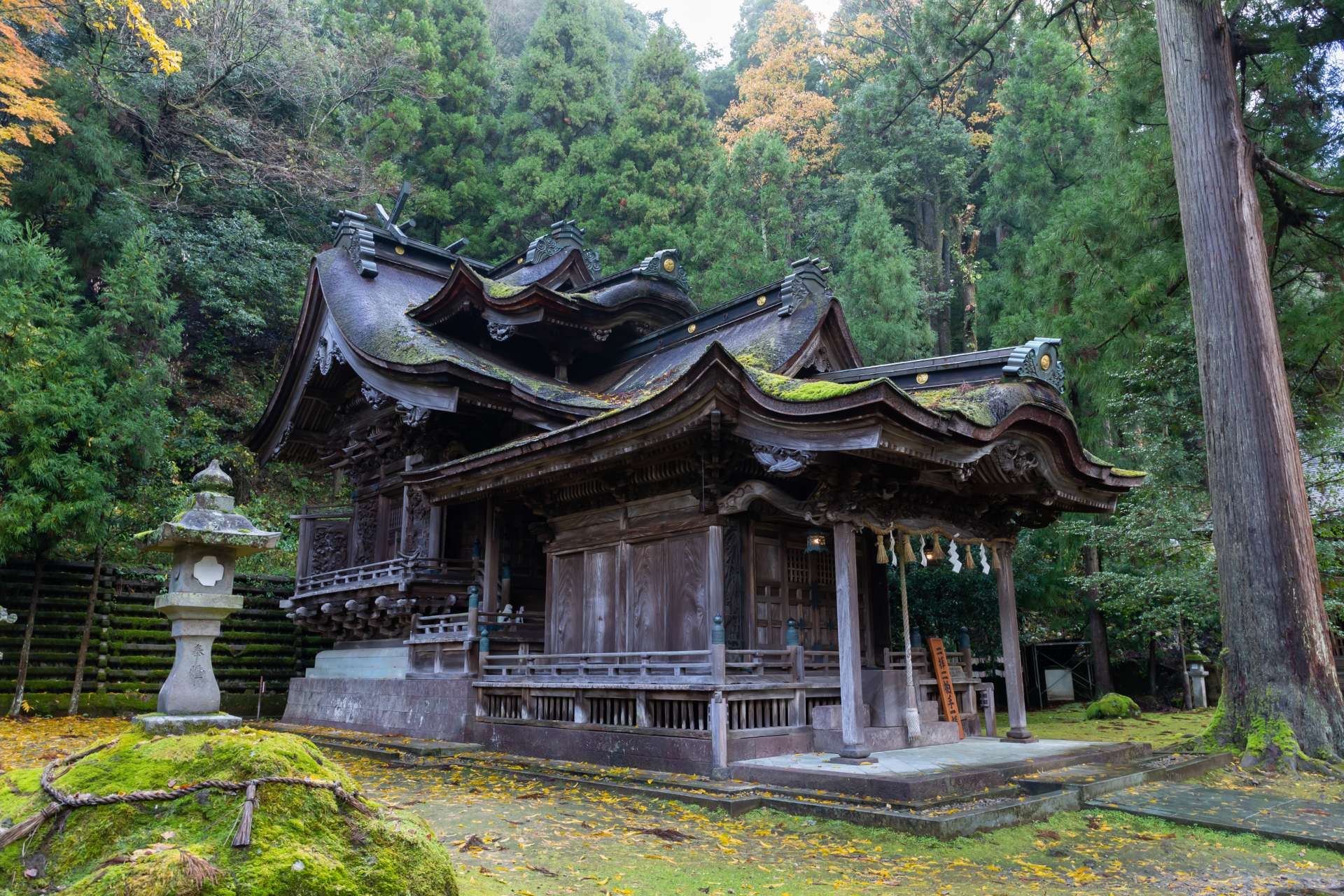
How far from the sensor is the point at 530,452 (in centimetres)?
1069

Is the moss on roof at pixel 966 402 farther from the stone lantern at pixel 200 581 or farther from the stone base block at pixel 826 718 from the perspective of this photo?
the stone lantern at pixel 200 581

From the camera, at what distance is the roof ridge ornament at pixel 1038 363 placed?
9242mm

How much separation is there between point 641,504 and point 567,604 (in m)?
2.03

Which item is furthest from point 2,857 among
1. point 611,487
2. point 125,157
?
point 125,157

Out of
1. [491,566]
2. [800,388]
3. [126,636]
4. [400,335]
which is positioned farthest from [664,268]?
[126,636]

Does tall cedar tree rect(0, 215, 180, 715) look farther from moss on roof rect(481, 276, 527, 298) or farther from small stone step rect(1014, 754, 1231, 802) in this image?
small stone step rect(1014, 754, 1231, 802)

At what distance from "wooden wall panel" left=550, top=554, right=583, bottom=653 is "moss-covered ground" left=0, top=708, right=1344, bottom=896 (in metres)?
4.10

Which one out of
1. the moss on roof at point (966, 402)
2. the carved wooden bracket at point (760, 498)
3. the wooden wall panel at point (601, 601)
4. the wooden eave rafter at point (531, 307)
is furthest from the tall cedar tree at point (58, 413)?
the moss on roof at point (966, 402)

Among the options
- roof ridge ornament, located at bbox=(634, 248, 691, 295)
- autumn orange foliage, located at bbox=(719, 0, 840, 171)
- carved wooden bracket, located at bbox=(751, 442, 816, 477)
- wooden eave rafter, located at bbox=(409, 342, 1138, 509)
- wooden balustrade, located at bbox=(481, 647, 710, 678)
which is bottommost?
wooden balustrade, located at bbox=(481, 647, 710, 678)

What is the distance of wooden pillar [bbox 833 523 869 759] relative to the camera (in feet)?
27.5

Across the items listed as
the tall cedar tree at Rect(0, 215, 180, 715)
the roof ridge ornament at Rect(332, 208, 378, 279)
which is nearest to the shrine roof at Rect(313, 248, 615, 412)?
the roof ridge ornament at Rect(332, 208, 378, 279)

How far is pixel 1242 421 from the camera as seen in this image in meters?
10.0

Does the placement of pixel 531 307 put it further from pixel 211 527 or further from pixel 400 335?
pixel 211 527

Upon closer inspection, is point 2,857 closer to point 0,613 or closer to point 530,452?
point 530,452
